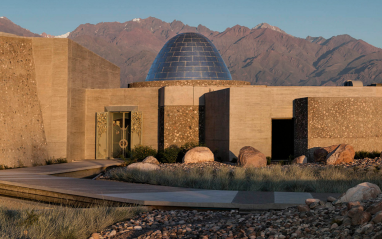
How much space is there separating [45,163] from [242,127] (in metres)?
9.57

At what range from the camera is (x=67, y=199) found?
9.28 metres

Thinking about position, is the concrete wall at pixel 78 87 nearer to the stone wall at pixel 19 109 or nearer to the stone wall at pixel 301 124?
the stone wall at pixel 19 109

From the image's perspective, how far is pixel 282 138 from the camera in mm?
23453

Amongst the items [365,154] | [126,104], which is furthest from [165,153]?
[365,154]

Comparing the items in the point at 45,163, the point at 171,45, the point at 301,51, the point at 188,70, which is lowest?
the point at 45,163

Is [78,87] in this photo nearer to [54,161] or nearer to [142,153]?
[54,161]

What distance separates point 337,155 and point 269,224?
10395 millimetres

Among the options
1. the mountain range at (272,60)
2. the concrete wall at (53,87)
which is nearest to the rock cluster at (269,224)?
the concrete wall at (53,87)

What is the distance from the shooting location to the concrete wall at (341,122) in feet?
56.9

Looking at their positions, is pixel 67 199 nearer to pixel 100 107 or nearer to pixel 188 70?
pixel 100 107

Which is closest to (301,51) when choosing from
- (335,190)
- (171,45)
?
(171,45)

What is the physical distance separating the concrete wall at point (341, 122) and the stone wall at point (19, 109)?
12292 mm

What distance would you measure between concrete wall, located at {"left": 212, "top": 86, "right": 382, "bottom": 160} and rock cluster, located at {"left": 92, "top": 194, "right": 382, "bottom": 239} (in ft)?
35.5

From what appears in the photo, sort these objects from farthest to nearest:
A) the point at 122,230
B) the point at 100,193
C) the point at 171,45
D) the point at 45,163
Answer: the point at 171,45
the point at 45,163
the point at 100,193
the point at 122,230
